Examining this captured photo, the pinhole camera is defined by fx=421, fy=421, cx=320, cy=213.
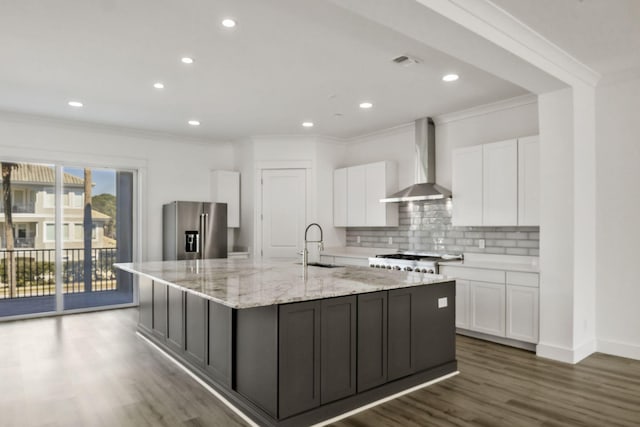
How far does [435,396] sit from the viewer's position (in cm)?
315

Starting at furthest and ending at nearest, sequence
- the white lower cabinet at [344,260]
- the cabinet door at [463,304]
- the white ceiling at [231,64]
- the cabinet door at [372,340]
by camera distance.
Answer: the white lower cabinet at [344,260] < the cabinet door at [463,304] < the cabinet door at [372,340] < the white ceiling at [231,64]

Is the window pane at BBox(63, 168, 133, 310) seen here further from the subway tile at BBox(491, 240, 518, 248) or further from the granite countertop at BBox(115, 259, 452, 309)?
the subway tile at BBox(491, 240, 518, 248)

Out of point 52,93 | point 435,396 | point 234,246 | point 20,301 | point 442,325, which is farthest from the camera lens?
point 234,246

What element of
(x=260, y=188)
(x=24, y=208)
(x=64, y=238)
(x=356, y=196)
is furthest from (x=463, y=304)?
(x=24, y=208)

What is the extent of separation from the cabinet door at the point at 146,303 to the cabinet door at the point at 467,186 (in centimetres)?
369

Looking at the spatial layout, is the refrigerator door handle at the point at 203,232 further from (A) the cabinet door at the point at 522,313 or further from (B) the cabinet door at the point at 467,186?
(A) the cabinet door at the point at 522,313

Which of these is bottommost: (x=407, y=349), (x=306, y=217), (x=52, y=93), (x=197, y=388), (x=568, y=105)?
(x=197, y=388)

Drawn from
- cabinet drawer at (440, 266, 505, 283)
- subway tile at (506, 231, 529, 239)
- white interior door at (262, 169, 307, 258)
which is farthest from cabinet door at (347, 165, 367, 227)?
subway tile at (506, 231, 529, 239)

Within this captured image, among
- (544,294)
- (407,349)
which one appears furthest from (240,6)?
(544,294)

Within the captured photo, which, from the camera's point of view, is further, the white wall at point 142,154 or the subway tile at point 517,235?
the white wall at point 142,154

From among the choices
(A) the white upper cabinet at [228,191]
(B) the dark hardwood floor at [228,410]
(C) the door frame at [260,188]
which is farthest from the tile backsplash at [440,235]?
(A) the white upper cabinet at [228,191]

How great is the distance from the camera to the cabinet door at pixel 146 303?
4668 mm

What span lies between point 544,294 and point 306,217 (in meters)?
3.74

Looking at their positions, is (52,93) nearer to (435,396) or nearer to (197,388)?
(197,388)
